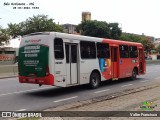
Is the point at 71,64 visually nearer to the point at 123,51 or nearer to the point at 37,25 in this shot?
the point at 123,51

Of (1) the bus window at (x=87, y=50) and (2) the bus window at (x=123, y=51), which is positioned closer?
(1) the bus window at (x=87, y=50)

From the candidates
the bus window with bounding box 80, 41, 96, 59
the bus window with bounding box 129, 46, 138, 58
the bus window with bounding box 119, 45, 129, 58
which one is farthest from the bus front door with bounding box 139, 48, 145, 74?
the bus window with bounding box 80, 41, 96, 59

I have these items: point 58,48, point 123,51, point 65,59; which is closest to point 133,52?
point 123,51

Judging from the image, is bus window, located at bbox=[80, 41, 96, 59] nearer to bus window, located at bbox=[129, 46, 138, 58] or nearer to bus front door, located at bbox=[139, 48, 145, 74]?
bus window, located at bbox=[129, 46, 138, 58]

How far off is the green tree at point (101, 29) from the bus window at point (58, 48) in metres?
51.0

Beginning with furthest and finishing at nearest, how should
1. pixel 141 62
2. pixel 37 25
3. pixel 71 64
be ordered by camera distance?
1. pixel 37 25
2. pixel 141 62
3. pixel 71 64

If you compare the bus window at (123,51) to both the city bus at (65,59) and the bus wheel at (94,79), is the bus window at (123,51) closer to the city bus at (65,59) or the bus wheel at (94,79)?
the city bus at (65,59)

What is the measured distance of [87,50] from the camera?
47.1 ft

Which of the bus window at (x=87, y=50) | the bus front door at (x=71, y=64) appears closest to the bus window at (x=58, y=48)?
the bus front door at (x=71, y=64)

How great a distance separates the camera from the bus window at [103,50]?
15363 mm

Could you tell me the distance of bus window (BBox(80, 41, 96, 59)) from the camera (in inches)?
551

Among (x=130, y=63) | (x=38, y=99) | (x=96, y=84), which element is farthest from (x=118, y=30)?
(x=38, y=99)

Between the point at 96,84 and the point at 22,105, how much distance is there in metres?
5.81

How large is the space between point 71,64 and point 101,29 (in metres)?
50.5
